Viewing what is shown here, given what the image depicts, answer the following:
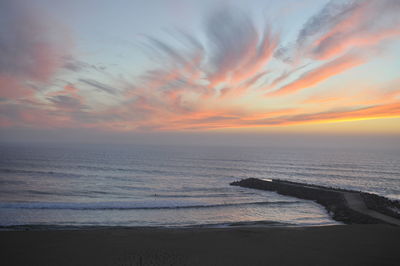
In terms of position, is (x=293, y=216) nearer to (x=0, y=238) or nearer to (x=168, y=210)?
(x=168, y=210)

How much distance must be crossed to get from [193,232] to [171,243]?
227 centimetres

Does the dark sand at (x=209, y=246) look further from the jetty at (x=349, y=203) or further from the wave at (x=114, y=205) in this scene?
the wave at (x=114, y=205)

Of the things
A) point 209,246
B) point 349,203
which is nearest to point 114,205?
point 209,246

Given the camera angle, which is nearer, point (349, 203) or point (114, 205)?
point (349, 203)

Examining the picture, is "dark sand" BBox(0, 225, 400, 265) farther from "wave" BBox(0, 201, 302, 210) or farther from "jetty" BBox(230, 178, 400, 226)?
"wave" BBox(0, 201, 302, 210)

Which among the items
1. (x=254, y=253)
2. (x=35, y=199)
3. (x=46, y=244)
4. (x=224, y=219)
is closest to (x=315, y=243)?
(x=254, y=253)

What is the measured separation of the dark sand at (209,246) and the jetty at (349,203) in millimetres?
3550

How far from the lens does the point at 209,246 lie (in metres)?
13.7

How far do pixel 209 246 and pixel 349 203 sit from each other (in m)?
18.6

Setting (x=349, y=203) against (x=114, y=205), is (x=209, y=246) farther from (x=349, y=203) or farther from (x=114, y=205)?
(x=349, y=203)

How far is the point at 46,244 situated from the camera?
13508 mm

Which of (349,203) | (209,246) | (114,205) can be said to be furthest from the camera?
(114,205)

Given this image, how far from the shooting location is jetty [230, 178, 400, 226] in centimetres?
2008

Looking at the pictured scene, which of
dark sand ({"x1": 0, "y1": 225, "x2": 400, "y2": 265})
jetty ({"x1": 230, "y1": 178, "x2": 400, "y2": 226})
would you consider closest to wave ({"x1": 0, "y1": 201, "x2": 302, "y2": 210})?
jetty ({"x1": 230, "y1": 178, "x2": 400, "y2": 226})
